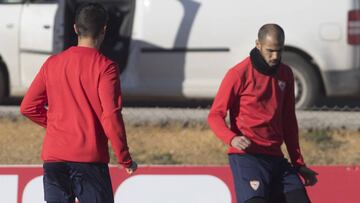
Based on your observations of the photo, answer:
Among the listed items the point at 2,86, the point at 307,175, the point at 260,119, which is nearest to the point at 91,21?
the point at 260,119

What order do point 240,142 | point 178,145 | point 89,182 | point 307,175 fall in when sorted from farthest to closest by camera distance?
point 178,145 → point 307,175 → point 240,142 → point 89,182

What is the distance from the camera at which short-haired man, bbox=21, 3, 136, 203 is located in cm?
487

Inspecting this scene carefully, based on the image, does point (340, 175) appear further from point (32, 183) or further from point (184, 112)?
point (184, 112)

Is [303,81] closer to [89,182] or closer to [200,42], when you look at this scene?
[200,42]

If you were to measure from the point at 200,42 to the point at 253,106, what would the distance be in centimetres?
502

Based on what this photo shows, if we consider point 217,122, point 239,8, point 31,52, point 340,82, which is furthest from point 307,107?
point 217,122

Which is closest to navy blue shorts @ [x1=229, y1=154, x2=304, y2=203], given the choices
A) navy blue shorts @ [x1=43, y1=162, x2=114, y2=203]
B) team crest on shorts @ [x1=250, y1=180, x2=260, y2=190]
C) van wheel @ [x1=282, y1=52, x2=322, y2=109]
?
team crest on shorts @ [x1=250, y1=180, x2=260, y2=190]

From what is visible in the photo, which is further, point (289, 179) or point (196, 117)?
point (196, 117)

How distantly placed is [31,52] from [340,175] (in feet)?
15.1

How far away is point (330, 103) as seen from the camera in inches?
458

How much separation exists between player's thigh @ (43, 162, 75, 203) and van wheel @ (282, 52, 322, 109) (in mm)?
5633

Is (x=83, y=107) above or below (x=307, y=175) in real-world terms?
above

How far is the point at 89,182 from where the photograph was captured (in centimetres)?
498

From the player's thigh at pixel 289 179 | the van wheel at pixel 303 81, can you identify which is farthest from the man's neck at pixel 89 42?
the van wheel at pixel 303 81
